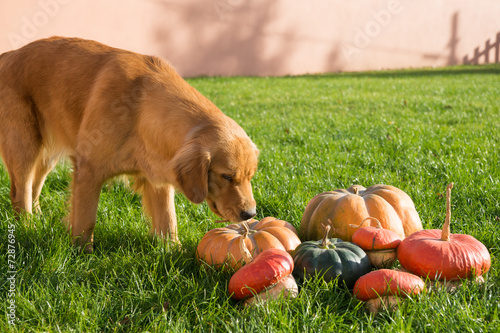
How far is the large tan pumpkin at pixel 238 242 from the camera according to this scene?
278 cm

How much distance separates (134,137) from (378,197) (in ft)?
5.61

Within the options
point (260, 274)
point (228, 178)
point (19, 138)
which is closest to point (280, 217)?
point (228, 178)

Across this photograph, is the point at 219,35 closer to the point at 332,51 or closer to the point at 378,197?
the point at 332,51

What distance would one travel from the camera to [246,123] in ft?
25.0

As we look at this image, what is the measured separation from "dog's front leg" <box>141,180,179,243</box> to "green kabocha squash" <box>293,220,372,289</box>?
110 centimetres

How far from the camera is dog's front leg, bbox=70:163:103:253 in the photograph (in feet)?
10.6

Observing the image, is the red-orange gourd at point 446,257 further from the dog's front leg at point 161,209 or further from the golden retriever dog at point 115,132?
the dog's front leg at point 161,209

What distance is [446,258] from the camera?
8.03 ft

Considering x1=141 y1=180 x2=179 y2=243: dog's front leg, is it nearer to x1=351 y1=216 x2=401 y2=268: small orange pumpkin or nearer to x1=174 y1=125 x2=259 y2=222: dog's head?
x1=174 y1=125 x2=259 y2=222: dog's head

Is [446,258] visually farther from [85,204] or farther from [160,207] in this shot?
[85,204]

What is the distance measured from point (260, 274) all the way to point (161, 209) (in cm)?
133

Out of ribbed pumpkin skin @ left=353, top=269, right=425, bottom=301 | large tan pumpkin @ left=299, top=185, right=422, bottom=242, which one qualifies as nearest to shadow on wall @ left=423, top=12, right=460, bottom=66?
large tan pumpkin @ left=299, top=185, right=422, bottom=242

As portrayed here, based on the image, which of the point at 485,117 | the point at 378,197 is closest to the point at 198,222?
the point at 378,197

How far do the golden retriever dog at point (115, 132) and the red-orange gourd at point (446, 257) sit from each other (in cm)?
103
